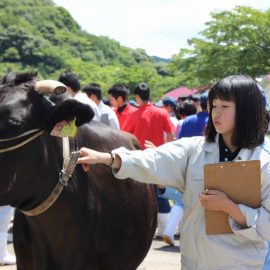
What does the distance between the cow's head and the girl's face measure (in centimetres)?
79

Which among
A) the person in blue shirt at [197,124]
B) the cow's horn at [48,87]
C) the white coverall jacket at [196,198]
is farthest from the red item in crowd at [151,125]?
the white coverall jacket at [196,198]

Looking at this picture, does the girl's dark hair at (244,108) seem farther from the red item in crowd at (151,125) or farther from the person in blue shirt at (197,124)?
the red item in crowd at (151,125)

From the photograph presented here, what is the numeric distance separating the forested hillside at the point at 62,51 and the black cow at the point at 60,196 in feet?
158

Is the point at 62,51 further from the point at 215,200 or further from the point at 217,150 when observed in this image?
the point at 215,200

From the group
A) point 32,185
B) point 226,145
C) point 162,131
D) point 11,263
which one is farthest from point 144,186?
point 162,131

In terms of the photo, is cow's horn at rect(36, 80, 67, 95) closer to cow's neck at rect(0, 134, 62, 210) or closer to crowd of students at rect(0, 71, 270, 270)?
cow's neck at rect(0, 134, 62, 210)

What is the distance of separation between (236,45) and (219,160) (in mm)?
27508

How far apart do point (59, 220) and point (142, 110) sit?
4.67 m

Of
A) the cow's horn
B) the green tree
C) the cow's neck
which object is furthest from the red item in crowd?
the green tree

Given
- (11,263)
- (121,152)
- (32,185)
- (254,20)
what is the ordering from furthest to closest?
(254,20), (11,263), (32,185), (121,152)

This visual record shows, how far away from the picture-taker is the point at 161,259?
7035 mm

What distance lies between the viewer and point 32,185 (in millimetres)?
3430

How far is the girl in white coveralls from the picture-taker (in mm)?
2801

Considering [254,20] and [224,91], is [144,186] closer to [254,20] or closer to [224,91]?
[224,91]
